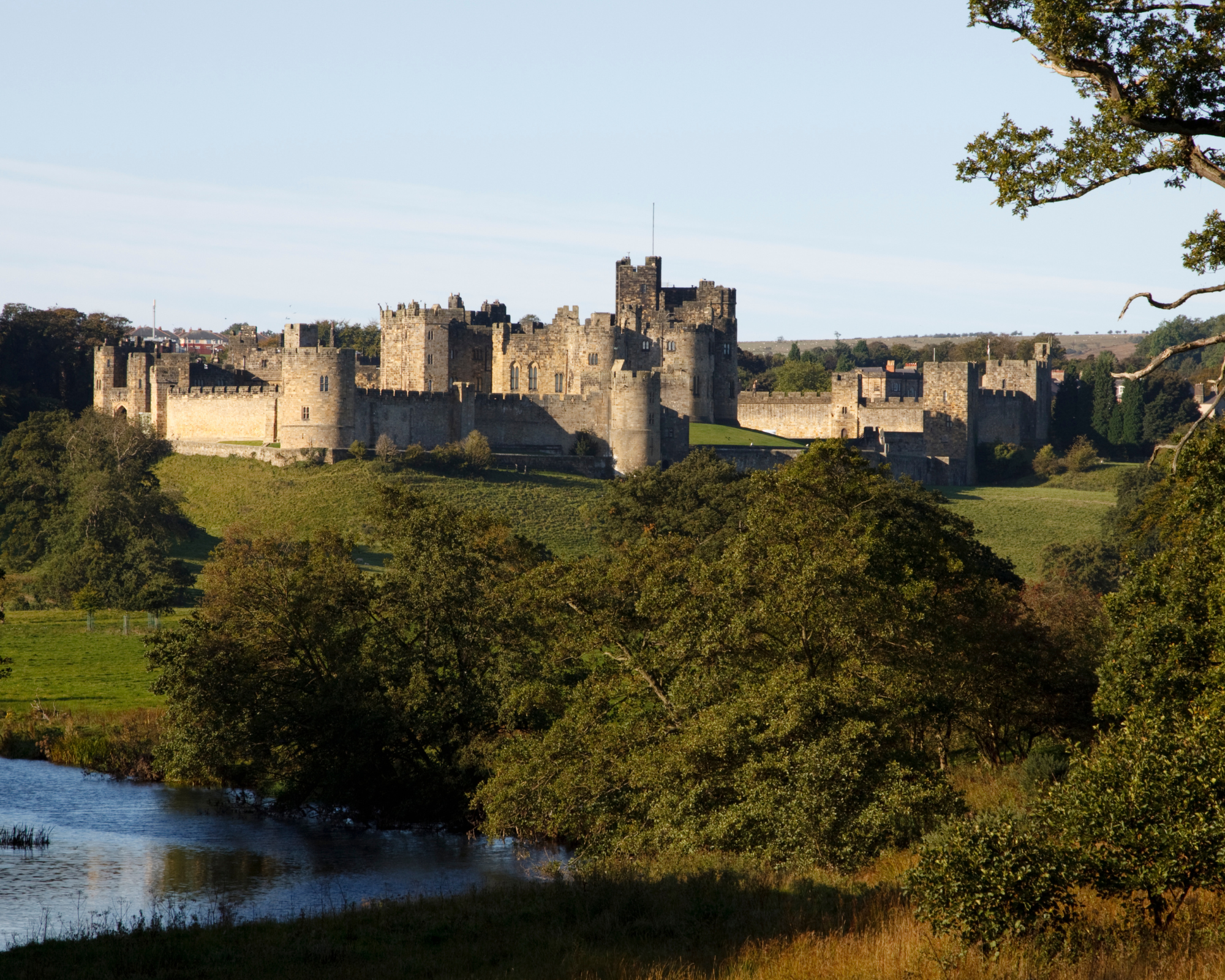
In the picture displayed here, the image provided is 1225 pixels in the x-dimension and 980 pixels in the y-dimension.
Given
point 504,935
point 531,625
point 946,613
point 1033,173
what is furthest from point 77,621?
point 1033,173

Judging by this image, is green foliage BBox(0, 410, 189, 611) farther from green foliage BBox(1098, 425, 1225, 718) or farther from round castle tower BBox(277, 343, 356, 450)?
green foliage BBox(1098, 425, 1225, 718)

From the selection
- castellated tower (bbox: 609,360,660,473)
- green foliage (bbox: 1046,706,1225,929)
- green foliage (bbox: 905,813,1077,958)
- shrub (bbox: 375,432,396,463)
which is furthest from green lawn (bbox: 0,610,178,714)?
castellated tower (bbox: 609,360,660,473)

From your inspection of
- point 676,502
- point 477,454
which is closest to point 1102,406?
point 477,454

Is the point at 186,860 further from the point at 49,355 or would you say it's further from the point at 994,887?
the point at 49,355

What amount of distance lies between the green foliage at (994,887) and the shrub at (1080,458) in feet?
215

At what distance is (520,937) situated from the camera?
1475cm

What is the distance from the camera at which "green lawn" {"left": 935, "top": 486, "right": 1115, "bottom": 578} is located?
55344 mm

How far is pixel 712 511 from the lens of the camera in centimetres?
4159

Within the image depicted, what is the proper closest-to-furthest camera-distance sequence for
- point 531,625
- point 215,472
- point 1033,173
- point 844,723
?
point 1033,173 → point 844,723 → point 531,625 → point 215,472

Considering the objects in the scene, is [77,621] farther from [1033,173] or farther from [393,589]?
[1033,173]

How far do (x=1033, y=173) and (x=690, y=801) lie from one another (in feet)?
30.2

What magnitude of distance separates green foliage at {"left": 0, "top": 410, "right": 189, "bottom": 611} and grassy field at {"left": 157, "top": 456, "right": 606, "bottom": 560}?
136 cm

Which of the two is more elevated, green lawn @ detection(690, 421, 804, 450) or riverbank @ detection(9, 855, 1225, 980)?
green lawn @ detection(690, 421, 804, 450)

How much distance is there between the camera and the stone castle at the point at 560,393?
204 feet
